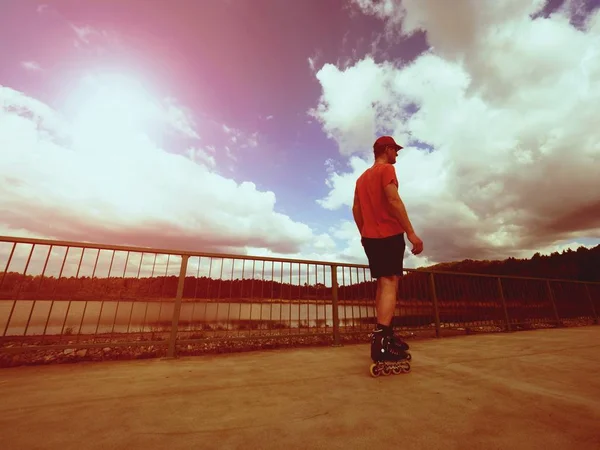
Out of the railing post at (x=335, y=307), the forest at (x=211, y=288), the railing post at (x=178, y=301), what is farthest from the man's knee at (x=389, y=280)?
the railing post at (x=178, y=301)

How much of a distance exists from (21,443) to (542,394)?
9.15ft

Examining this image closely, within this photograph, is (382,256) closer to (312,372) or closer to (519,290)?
(312,372)

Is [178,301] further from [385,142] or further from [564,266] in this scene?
[564,266]

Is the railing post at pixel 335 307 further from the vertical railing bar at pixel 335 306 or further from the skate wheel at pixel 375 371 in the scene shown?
the skate wheel at pixel 375 371

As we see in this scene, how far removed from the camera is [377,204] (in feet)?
8.76

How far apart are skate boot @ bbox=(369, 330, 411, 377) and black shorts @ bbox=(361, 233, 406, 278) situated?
1.86 feet

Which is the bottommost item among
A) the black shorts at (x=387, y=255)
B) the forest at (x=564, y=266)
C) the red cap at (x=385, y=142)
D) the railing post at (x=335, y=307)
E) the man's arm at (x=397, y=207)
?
the railing post at (x=335, y=307)

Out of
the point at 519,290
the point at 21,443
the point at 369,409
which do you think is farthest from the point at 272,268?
the point at 519,290

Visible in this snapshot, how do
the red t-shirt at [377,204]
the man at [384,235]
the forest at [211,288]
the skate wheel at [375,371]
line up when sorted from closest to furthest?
the skate wheel at [375,371] < the man at [384,235] < the red t-shirt at [377,204] < the forest at [211,288]

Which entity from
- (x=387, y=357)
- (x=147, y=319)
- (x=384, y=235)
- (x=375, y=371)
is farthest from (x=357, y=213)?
(x=147, y=319)

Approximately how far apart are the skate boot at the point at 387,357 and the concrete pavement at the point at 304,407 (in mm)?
96

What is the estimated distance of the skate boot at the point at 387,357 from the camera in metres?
2.10

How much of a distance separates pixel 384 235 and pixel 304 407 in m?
1.66

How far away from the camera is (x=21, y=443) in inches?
43.3
